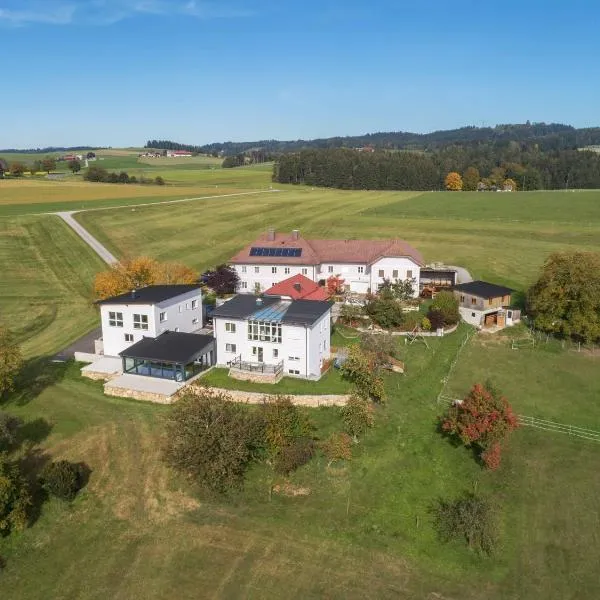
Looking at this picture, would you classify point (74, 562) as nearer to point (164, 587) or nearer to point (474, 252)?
point (164, 587)

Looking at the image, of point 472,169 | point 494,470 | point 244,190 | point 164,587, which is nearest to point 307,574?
point 164,587

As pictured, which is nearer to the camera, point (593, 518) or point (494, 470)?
point (593, 518)

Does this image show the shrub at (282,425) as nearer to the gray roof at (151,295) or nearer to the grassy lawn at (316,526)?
the grassy lawn at (316,526)

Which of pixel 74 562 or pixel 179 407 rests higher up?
pixel 179 407

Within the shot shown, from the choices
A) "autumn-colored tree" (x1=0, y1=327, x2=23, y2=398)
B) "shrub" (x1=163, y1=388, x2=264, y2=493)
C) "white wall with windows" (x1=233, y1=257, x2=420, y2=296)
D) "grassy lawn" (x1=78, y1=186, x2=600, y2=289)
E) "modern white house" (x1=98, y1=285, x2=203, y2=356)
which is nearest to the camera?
"shrub" (x1=163, y1=388, x2=264, y2=493)

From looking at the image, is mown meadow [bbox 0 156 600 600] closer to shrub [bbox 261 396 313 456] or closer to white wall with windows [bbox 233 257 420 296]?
shrub [bbox 261 396 313 456]

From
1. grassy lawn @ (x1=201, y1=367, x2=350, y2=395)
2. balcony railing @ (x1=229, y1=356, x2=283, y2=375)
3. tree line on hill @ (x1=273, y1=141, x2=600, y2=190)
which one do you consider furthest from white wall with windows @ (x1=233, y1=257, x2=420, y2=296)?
tree line on hill @ (x1=273, y1=141, x2=600, y2=190)

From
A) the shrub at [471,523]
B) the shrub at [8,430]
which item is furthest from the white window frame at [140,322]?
the shrub at [471,523]
